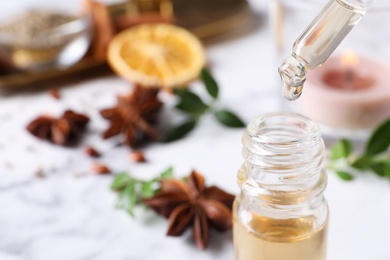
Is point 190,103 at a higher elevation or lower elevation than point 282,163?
lower

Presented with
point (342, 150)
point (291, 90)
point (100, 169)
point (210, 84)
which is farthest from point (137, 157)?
point (291, 90)

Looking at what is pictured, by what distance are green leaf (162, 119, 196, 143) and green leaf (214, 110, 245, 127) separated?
0.14ft

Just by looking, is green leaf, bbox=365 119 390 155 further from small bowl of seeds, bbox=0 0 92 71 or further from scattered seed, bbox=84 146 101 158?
small bowl of seeds, bbox=0 0 92 71

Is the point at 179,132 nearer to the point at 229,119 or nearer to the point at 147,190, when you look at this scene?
the point at 229,119

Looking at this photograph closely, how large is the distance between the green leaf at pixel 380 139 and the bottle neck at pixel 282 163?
219 mm

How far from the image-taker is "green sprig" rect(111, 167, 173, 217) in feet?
2.78

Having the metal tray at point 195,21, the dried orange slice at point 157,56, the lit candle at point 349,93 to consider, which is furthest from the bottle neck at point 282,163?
the metal tray at point 195,21

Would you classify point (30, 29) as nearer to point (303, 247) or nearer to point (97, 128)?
point (97, 128)

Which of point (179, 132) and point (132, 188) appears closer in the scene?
point (132, 188)

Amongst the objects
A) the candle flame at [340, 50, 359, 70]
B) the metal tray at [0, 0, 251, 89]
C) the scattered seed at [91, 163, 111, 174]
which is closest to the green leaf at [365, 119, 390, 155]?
the candle flame at [340, 50, 359, 70]

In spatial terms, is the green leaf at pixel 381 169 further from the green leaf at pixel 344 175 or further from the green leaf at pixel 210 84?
the green leaf at pixel 210 84

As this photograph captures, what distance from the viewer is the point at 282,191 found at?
68cm

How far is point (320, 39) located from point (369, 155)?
0.33 metres

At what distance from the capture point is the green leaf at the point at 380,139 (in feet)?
2.92
